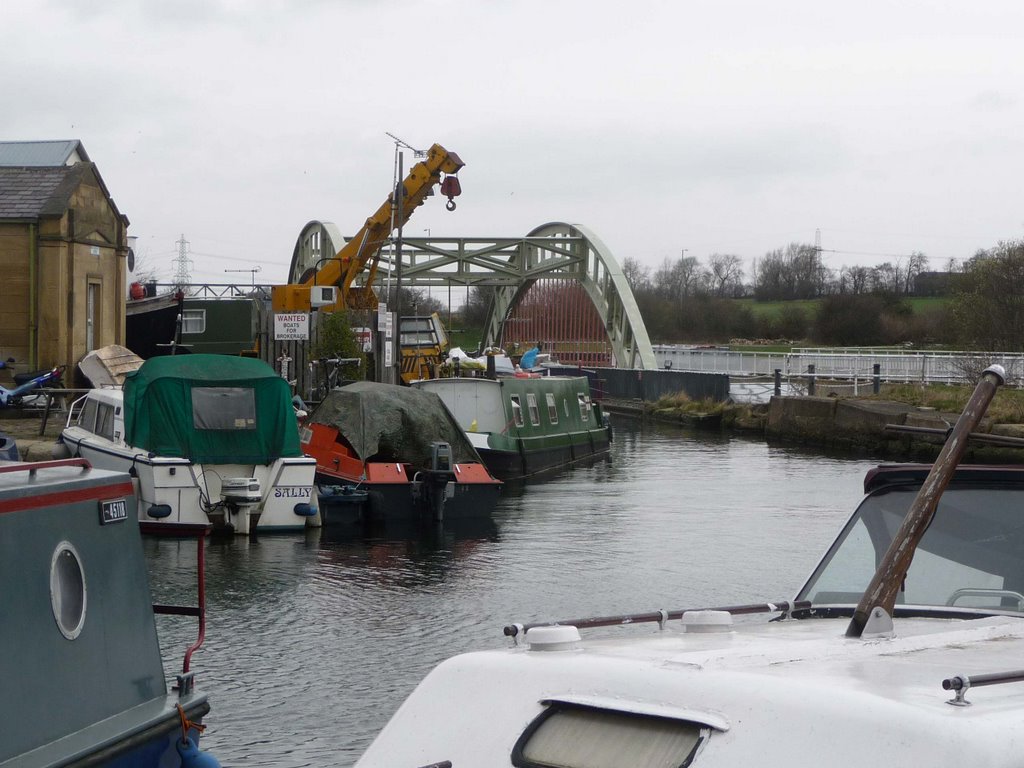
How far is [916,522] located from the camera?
A: 408cm

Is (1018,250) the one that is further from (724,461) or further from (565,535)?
(565,535)

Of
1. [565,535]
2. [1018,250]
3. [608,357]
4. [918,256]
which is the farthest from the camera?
[918,256]

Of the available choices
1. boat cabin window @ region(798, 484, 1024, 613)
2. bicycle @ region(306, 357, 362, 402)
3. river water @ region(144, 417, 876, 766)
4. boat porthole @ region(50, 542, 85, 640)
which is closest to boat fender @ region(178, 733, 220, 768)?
boat porthole @ region(50, 542, 85, 640)

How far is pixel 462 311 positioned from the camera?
412 feet

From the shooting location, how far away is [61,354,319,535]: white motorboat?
18703mm

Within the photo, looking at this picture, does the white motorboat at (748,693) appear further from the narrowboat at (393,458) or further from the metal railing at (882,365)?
the metal railing at (882,365)

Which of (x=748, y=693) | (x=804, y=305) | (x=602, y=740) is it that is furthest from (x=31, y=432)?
(x=804, y=305)

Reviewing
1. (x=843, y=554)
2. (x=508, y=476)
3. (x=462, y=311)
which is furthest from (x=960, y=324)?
(x=462, y=311)

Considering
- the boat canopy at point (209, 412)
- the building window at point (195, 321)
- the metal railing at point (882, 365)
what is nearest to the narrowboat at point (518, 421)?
the boat canopy at point (209, 412)

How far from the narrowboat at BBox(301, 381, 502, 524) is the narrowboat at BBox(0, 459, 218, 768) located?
47.3 feet

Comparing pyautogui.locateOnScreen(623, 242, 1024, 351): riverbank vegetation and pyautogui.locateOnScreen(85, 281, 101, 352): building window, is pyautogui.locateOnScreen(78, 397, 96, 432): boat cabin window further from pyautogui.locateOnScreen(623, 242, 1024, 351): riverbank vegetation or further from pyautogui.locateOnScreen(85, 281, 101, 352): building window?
pyautogui.locateOnScreen(623, 242, 1024, 351): riverbank vegetation

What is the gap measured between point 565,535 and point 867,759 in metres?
19.0

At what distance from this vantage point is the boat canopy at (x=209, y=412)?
1902 cm

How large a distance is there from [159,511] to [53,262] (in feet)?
43.8
